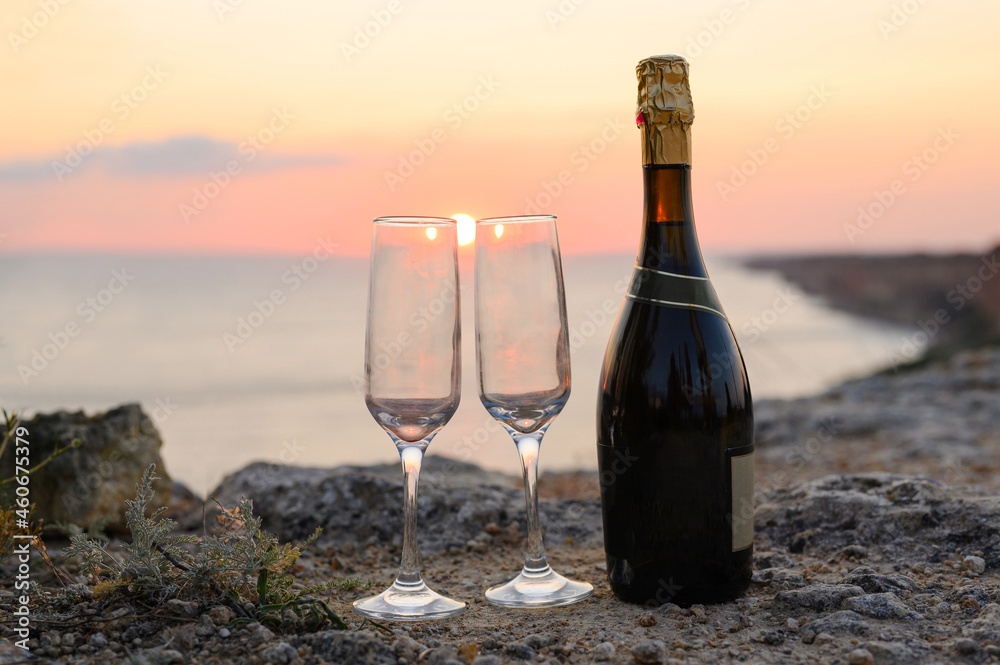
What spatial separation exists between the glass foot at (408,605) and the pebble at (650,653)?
628 millimetres

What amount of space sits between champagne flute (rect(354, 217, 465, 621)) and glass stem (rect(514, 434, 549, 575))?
1.01 ft

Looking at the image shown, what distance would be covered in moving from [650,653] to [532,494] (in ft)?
2.25

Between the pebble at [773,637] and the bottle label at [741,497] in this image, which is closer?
the pebble at [773,637]

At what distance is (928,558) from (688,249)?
136cm

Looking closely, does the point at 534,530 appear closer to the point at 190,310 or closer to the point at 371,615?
the point at 371,615

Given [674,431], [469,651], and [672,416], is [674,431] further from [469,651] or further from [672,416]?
[469,651]

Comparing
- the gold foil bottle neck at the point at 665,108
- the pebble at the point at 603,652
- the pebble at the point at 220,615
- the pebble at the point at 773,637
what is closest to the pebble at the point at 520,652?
the pebble at the point at 603,652

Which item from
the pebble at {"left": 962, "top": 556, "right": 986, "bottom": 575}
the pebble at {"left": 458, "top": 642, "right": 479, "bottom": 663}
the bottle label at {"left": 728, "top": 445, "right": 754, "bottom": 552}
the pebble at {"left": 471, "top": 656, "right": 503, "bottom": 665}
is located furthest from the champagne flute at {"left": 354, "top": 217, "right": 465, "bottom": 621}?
the pebble at {"left": 962, "top": 556, "right": 986, "bottom": 575}

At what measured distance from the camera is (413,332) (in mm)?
2441

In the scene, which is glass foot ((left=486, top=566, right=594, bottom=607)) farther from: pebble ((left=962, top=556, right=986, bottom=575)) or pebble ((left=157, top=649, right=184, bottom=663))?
pebble ((left=962, top=556, right=986, bottom=575))

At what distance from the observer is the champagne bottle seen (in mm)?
2516

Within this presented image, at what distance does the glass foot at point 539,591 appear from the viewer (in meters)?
2.64

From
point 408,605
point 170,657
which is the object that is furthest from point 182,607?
point 408,605

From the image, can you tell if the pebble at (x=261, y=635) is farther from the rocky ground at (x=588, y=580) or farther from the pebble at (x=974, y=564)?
the pebble at (x=974, y=564)
